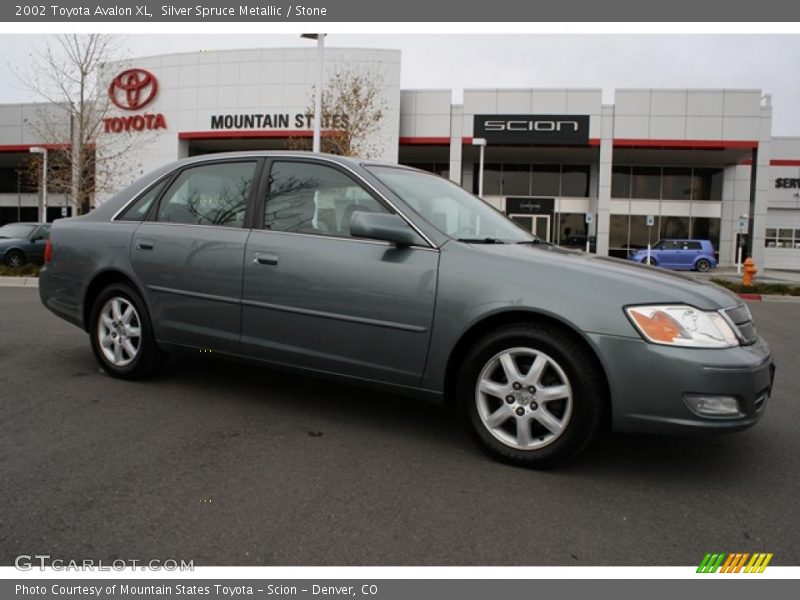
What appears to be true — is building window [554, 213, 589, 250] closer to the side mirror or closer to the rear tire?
the rear tire

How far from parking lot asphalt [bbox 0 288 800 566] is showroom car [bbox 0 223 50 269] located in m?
16.8

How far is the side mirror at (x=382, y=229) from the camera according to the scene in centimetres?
347

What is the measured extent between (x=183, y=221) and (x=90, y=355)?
200 cm

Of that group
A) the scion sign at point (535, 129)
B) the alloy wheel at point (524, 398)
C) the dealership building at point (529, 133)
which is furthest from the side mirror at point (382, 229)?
the scion sign at point (535, 129)

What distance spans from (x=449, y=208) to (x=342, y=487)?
1901mm

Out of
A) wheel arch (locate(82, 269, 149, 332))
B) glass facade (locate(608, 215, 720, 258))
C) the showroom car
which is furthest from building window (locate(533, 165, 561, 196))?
wheel arch (locate(82, 269, 149, 332))

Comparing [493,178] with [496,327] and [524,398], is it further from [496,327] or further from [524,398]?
[524,398]

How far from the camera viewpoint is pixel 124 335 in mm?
4680

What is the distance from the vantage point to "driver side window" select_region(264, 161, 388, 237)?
3855mm

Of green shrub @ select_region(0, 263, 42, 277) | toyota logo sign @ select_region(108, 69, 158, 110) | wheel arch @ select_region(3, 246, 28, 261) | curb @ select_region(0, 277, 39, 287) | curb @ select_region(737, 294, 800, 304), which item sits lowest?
curb @ select_region(0, 277, 39, 287)

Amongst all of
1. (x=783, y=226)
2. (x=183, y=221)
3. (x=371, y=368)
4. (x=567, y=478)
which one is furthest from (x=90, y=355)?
(x=783, y=226)

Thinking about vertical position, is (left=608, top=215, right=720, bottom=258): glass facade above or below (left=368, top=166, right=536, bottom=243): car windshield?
above

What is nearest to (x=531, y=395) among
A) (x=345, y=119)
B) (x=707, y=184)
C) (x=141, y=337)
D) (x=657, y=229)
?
(x=141, y=337)

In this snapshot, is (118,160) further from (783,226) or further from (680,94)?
(783,226)
